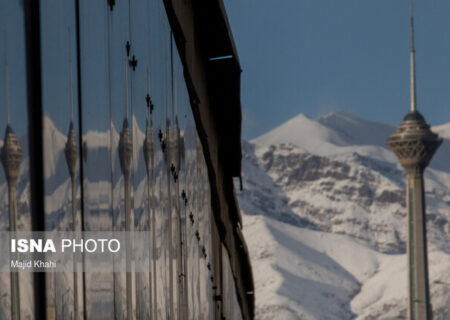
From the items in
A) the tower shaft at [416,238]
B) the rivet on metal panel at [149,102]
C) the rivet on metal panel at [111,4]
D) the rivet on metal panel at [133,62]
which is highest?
the rivet on metal panel at [111,4]

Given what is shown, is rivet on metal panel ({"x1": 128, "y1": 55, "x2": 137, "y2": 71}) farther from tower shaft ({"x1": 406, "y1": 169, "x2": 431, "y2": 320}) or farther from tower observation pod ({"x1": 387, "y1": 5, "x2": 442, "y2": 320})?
tower shaft ({"x1": 406, "y1": 169, "x2": 431, "y2": 320})

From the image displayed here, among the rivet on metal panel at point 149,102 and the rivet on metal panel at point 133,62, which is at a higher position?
the rivet on metal panel at point 133,62

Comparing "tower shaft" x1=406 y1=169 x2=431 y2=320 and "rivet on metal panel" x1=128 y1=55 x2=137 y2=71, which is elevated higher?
"rivet on metal panel" x1=128 y1=55 x2=137 y2=71

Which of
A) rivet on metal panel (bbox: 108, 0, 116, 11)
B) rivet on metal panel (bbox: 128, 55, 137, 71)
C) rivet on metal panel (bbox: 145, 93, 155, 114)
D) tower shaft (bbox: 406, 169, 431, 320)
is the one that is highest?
rivet on metal panel (bbox: 108, 0, 116, 11)

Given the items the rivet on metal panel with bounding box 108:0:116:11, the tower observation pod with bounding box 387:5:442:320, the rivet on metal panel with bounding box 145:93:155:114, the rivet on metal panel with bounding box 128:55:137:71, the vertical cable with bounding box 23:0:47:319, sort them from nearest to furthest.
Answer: the vertical cable with bounding box 23:0:47:319 < the rivet on metal panel with bounding box 108:0:116:11 < the rivet on metal panel with bounding box 128:55:137:71 < the rivet on metal panel with bounding box 145:93:155:114 < the tower observation pod with bounding box 387:5:442:320

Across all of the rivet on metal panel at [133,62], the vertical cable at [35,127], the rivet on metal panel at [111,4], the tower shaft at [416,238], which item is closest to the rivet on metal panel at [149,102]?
the rivet on metal panel at [133,62]

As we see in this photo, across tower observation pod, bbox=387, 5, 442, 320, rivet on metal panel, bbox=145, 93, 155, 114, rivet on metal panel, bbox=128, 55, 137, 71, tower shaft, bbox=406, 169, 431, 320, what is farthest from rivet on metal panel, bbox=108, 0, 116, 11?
tower shaft, bbox=406, 169, 431, 320

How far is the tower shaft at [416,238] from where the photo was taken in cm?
11788

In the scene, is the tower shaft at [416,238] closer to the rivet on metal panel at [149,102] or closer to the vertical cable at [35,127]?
the rivet on metal panel at [149,102]

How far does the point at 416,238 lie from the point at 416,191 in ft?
22.4

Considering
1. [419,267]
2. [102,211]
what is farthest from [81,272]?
[419,267]

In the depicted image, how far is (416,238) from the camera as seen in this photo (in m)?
119

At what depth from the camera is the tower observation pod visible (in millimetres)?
118812

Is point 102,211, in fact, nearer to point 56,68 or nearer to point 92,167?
point 92,167
